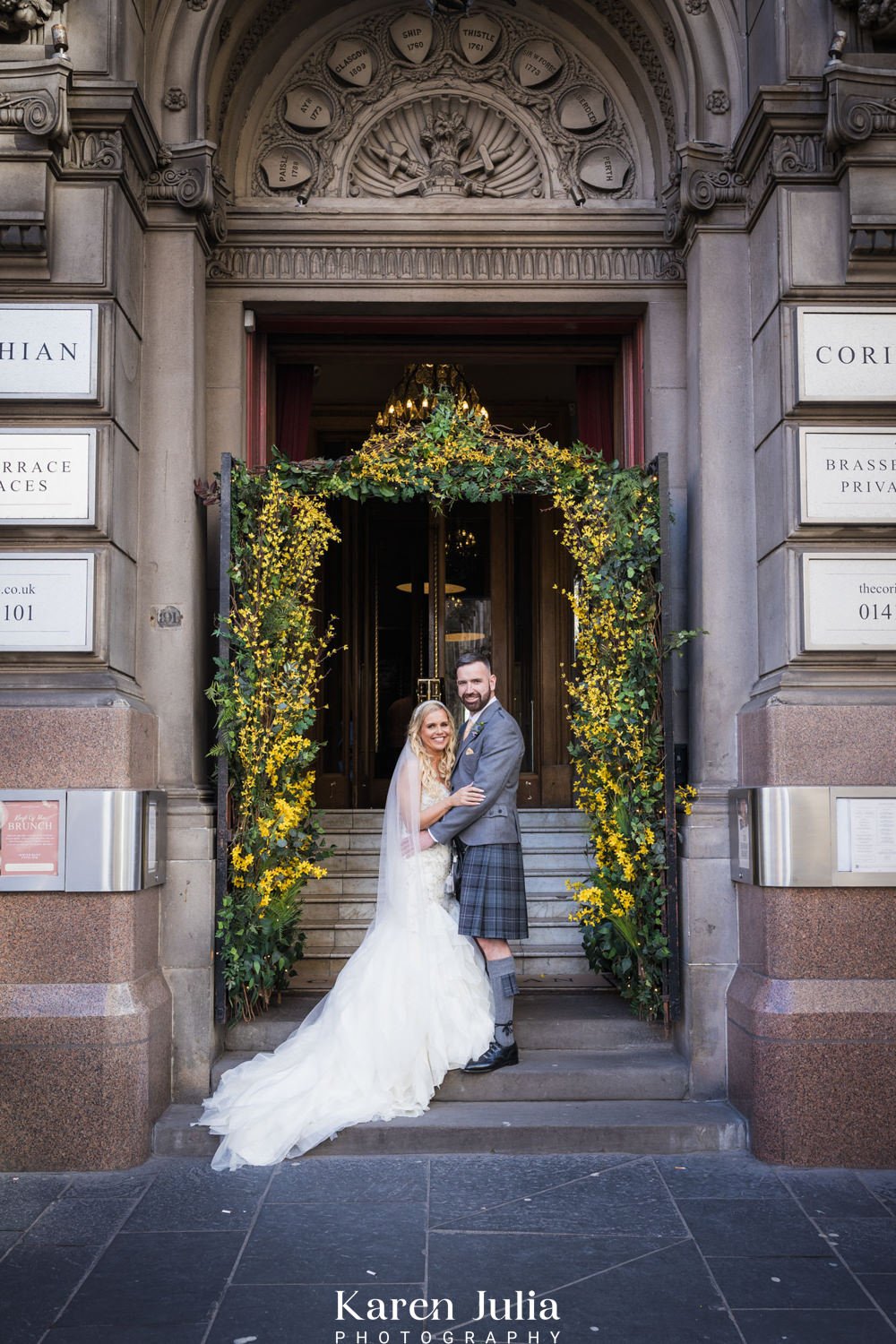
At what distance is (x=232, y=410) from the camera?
7.74 meters

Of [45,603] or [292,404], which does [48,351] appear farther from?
[292,404]

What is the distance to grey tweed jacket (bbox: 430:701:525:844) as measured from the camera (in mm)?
7008

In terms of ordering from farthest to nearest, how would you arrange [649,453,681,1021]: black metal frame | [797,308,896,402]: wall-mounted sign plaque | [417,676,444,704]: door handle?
[417,676,444,704]: door handle → [649,453,681,1021]: black metal frame → [797,308,896,402]: wall-mounted sign plaque

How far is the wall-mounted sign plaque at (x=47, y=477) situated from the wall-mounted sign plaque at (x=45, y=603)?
0.21 m

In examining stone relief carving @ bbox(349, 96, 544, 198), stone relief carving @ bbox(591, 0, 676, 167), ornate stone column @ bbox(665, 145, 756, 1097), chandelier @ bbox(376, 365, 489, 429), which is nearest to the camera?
ornate stone column @ bbox(665, 145, 756, 1097)

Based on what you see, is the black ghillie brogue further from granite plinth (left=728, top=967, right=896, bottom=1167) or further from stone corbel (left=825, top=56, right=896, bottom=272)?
stone corbel (left=825, top=56, right=896, bottom=272)

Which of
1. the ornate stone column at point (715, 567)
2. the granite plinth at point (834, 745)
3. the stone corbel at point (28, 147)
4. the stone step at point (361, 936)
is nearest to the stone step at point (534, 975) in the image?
the stone step at point (361, 936)

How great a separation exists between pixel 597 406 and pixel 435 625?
17.2 feet

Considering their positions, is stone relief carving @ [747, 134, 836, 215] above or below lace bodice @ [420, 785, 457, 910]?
above

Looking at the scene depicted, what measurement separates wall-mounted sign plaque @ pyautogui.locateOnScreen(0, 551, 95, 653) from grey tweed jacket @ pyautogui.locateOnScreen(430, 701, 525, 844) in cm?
220

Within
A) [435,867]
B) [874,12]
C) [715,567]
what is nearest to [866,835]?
[715,567]

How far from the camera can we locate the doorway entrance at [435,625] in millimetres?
13367

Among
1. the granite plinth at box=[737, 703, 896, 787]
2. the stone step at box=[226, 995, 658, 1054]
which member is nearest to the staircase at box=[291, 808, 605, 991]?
the stone step at box=[226, 995, 658, 1054]

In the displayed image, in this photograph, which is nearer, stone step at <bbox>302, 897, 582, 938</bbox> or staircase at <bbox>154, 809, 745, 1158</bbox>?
staircase at <bbox>154, 809, 745, 1158</bbox>
